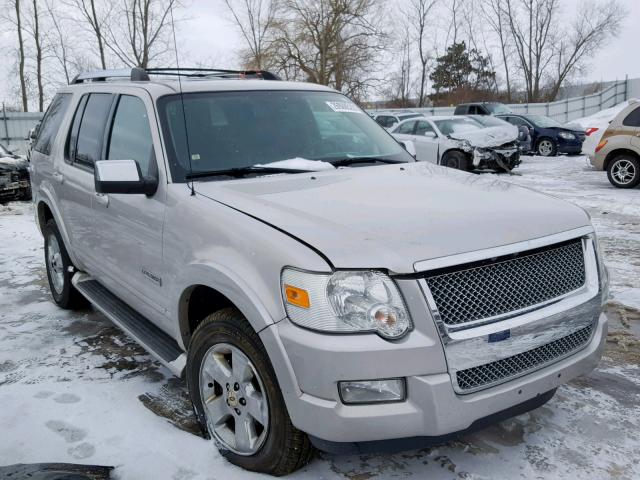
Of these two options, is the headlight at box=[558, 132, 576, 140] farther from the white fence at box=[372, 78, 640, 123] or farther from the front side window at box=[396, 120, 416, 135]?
the white fence at box=[372, 78, 640, 123]

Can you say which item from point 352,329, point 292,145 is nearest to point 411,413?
point 352,329

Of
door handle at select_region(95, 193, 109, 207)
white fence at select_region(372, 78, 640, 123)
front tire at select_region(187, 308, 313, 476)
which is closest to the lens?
front tire at select_region(187, 308, 313, 476)

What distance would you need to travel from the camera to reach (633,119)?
12.0m

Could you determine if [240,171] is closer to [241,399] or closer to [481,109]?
[241,399]

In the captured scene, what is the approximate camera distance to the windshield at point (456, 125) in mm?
15297

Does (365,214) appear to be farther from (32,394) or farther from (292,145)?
(32,394)

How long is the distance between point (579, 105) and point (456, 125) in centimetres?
2625

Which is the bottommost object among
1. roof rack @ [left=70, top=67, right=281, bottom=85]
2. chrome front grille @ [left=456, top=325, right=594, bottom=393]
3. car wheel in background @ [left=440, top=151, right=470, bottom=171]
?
chrome front grille @ [left=456, top=325, right=594, bottom=393]

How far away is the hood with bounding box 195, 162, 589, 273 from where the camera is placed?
231cm

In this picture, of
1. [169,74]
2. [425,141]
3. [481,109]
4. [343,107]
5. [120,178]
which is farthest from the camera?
[481,109]

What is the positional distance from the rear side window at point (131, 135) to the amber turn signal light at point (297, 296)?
145 centimetres

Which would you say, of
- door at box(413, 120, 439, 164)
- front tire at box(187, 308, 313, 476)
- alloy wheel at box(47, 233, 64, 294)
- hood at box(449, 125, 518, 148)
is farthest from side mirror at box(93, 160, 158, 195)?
hood at box(449, 125, 518, 148)

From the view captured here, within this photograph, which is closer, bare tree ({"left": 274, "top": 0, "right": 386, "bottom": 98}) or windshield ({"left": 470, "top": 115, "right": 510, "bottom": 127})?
windshield ({"left": 470, "top": 115, "right": 510, "bottom": 127})

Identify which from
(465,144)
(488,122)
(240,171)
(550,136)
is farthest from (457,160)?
(240,171)
